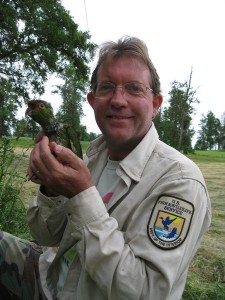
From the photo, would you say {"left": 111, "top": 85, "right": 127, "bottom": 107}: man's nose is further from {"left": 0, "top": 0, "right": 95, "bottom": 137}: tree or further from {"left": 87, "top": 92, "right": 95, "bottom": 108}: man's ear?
{"left": 0, "top": 0, "right": 95, "bottom": 137}: tree

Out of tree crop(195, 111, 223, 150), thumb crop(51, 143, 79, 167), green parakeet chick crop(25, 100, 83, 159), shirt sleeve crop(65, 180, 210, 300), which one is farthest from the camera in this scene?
tree crop(195, 111, 223, 150)

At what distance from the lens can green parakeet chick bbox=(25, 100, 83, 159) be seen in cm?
202

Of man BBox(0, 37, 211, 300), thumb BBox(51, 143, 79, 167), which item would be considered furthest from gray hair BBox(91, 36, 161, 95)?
thumb BBox(51, 143, 79, 167)

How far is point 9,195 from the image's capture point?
385cm

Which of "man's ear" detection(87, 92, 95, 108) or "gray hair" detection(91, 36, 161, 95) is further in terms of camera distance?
"man's ear" detection(87, 92, 95, 108)

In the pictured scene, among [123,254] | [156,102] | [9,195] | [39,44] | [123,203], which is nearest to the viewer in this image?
[123,254]

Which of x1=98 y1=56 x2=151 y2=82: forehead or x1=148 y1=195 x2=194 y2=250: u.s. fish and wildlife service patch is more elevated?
x1=98 y1=56 x2=151 y2=82: forehead

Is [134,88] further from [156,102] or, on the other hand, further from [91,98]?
[91,98]

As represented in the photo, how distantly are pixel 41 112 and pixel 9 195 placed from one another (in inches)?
81.4

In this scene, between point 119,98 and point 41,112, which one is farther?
point 119,98

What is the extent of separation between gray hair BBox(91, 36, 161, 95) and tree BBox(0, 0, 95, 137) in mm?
15105

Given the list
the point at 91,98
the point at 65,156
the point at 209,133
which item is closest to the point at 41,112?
the point at 65,156

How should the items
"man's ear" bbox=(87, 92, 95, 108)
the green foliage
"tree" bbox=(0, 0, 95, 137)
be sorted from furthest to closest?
1. "tree" bbox=(0, 0, 95, 137)
2. the green foliage
3. "man's ear" bbox=(87, 92, 95, 108)

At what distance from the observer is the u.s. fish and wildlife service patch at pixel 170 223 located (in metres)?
1.72
